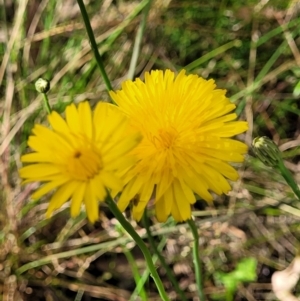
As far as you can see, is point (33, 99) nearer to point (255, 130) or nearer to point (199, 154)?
point (255, 130)

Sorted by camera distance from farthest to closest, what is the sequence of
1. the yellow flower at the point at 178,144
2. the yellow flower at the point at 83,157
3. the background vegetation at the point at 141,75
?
the background vegetation at the point at 141,75 < the yellow flower at the point at 178,144 < the yellow flower at the point at 83,157

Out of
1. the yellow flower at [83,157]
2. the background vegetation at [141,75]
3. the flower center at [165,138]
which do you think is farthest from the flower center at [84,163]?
the background vegetation at [141,75]

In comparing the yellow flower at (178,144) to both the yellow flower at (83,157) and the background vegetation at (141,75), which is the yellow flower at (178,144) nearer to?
the yellow flower at (83,157)

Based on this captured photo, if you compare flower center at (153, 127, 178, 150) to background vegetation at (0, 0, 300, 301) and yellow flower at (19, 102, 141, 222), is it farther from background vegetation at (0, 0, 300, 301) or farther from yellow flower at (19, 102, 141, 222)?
background vegetation at (0, 0, 300, 301)

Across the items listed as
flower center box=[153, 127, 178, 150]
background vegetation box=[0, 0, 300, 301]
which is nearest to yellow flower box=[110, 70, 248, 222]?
flower center box=[153, 127, 178, 150]

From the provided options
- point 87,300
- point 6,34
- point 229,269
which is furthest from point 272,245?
point 6,34

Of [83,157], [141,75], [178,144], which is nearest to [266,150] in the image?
[178,144]

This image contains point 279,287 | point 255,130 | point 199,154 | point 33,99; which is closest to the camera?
point 199,154
